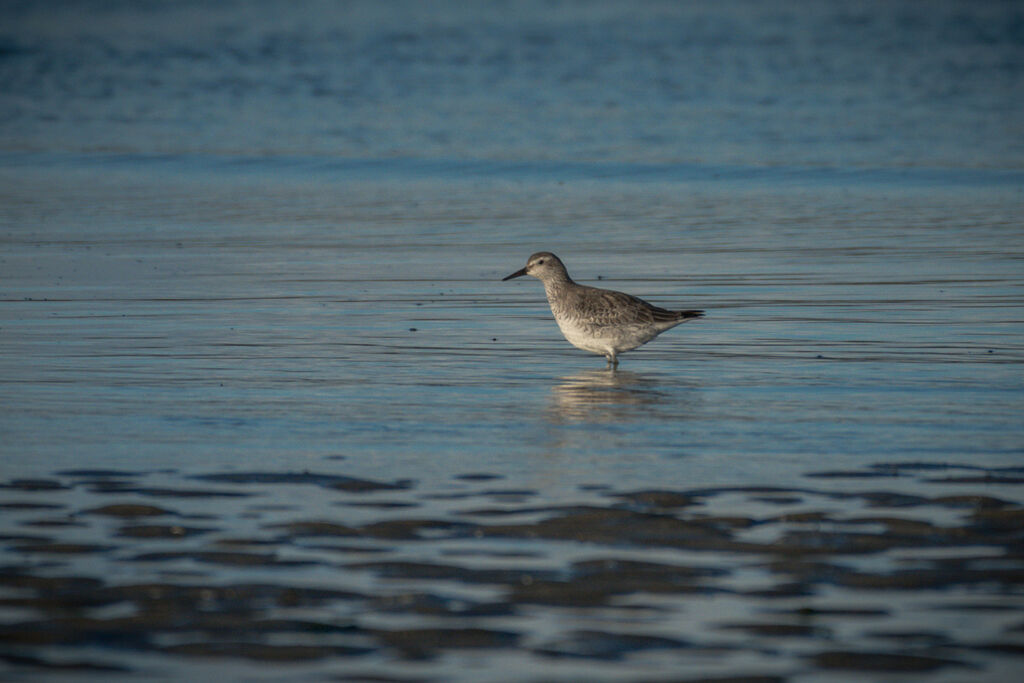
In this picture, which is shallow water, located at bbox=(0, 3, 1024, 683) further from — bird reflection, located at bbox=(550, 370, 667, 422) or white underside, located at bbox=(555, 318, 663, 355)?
white underside, located at bbox=(555, 318, 663, 355)

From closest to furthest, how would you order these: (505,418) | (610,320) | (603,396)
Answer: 1. (505,418)
2. (603,396)
3. (610,320)

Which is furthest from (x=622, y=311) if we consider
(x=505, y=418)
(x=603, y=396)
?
(x=505, y=418)

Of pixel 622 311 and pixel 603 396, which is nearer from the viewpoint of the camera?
pixel 603 396

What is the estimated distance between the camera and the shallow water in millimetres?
5680

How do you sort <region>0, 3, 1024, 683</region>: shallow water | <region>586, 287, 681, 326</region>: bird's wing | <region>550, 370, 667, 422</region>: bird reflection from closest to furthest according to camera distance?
<region>0, 3, 1024, 683</region>: shallow water
<region>550, 370, 667, 422</region>: bird reflection
<region>586, 287, 681, 326</region>: bird's wing

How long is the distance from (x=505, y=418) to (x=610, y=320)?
2.31 m

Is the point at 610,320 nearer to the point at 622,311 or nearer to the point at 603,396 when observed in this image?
the point at 622,311

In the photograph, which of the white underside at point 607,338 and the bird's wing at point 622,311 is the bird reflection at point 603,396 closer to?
the white underside at point 607,338

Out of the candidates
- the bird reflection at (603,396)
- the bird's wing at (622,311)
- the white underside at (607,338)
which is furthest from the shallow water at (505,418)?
the bird's wing at (622,311)

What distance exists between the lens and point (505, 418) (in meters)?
9.51

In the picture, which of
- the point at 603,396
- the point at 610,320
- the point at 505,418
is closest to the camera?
the point at 505,418

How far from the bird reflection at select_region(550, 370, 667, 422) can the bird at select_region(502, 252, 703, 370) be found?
272mm

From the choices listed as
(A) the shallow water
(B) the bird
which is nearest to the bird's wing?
(B) the bird

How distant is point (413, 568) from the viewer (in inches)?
249
